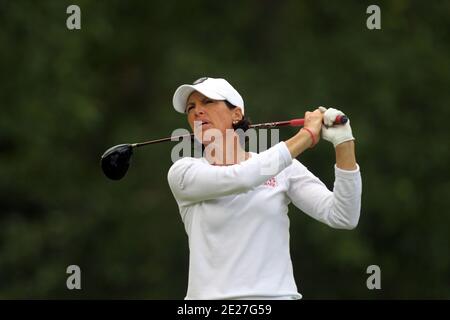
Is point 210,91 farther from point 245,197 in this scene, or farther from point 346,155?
point 346,155

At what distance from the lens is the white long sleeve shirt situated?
6.25m

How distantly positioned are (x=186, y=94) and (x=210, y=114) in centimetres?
15

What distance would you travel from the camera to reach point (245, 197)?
6379 millimetres

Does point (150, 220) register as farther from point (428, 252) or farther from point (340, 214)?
point (340, 214)

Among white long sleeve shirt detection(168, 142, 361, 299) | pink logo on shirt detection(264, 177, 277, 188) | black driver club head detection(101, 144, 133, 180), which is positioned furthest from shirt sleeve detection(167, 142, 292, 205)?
black driver club head detection(101, 144, 133, 180)

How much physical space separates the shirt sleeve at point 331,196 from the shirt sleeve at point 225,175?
0.85ft

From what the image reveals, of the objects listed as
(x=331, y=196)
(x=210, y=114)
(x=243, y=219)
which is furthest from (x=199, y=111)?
(x=331, y=196)

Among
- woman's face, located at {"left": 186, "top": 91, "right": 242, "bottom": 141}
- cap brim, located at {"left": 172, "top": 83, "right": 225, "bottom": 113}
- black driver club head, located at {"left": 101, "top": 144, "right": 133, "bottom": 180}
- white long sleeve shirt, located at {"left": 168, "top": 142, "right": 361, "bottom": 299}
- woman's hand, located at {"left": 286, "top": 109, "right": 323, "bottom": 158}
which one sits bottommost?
white long sleeve shirt, located at {"left": 168, "top": 142, "right": 361, "bottom": 299}

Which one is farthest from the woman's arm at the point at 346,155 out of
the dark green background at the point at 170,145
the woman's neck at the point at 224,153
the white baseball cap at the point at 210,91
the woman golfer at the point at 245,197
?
the dark green background at the point at 170,145

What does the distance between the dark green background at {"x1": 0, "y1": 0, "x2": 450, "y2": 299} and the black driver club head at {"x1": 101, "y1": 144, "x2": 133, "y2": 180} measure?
351 inches

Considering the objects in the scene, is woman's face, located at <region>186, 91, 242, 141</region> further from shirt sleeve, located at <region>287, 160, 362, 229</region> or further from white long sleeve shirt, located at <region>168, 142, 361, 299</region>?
shirt sleeve, located at <region>287, 160, 362, 229</region>

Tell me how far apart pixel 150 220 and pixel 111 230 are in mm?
514

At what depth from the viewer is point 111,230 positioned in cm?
1717

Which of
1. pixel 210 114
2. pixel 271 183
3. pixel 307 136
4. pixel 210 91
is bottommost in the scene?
pixel 271 183
